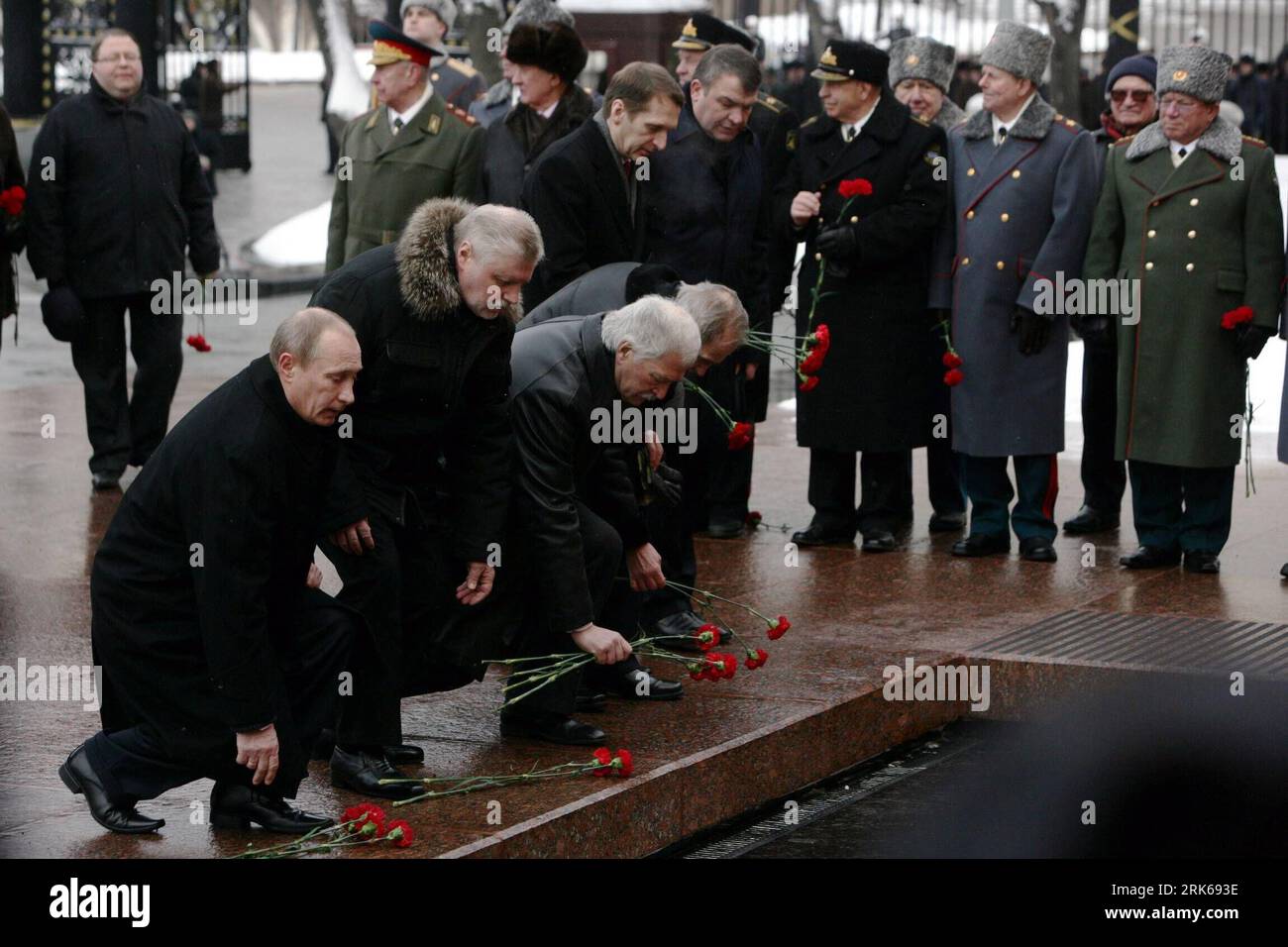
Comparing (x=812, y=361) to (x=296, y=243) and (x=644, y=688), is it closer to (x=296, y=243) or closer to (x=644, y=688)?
(x=644, y=688)

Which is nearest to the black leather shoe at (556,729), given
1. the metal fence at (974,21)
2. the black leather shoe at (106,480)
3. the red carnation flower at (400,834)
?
the red carnation flower at (400,834)

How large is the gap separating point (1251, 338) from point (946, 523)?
1.58 meters

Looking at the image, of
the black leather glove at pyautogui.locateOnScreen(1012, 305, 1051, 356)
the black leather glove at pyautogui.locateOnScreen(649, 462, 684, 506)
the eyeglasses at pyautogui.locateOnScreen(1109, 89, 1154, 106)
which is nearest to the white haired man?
the black leather glove at pyautogui.locateOnScreen(649, 462, 684, 506)

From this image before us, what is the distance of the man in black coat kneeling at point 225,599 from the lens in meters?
4.75

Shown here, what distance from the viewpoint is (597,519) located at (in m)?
6.01

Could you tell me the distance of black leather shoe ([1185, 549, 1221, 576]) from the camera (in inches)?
324

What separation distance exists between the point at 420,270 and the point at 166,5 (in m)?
19.7

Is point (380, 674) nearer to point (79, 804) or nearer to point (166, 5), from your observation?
point (79, 804)

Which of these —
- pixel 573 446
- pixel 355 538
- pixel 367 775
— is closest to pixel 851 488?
pixel 573 446

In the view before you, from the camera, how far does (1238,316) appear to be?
8078mm

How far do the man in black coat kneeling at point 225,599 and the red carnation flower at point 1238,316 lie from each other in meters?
4.25

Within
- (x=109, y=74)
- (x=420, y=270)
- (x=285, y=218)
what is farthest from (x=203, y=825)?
(x=285, y=218)

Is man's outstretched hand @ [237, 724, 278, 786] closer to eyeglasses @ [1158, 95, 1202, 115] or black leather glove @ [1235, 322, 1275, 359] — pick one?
black leather glove @ [1235, 322, 1275, 359]

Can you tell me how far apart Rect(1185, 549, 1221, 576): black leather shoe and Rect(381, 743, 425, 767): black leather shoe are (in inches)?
146
